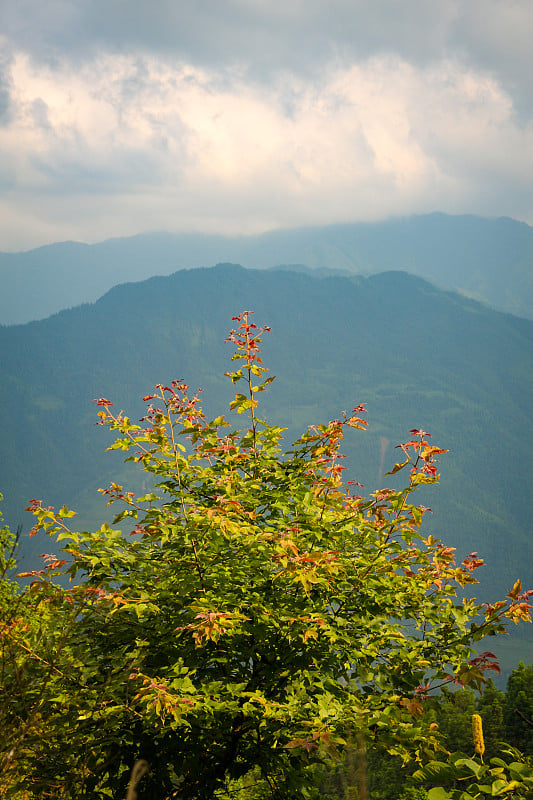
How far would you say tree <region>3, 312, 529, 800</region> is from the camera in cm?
479

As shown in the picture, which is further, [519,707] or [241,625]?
[519,707]

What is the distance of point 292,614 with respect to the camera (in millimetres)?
5234

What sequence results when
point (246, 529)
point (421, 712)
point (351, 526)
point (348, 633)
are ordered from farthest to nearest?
point (351, 526) < point (348, 633) < point (246, 529) < point (421, 712)

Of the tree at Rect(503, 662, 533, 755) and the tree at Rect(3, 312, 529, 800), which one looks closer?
the tree at Rect(3, 312, 529, 800)

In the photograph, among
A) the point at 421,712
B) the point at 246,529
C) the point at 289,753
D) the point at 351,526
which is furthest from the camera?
the point at 351,526

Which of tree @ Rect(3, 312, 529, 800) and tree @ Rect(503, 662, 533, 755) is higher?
tree @ Rect(503, 662, 533, 755)

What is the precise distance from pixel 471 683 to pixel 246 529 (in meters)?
2.06

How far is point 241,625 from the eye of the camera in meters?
5.46

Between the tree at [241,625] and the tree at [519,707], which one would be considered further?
the tree at [519,707]

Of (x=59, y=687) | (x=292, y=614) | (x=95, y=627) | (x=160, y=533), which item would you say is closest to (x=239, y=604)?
(x=292, y=614)

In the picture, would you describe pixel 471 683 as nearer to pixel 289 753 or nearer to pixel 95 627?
pixel 289 753

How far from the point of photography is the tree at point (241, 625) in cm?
479

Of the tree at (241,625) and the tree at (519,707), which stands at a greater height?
the tree at (519,707)

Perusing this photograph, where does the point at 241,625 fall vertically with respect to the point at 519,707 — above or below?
below
